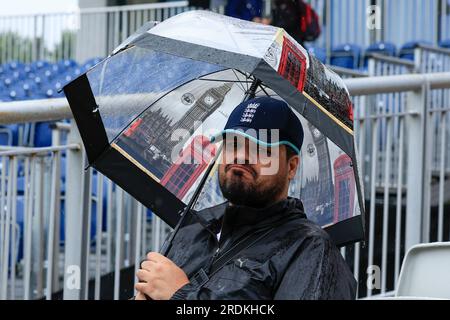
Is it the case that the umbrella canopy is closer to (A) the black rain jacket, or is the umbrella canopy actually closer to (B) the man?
(B) the man

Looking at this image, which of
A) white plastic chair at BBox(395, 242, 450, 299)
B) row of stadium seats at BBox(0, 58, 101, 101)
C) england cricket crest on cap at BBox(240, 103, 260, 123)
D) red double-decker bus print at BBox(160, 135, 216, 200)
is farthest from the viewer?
row of stadium seats at BBox(0, 58, 101, 101)

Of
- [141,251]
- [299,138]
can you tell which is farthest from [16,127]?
[299,138]

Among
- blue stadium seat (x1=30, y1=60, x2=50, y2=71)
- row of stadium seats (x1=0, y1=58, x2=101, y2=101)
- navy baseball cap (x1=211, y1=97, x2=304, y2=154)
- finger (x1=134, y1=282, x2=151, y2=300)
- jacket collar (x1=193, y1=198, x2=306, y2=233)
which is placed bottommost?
finger (x1=134, y1=282, x2=151, y2=300)

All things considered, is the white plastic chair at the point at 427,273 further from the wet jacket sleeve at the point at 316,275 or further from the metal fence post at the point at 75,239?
the metal fence post at the point at 75,239

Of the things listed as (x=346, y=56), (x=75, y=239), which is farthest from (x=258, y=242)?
(x=346, y=56)

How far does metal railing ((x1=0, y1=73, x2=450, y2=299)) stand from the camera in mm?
4418

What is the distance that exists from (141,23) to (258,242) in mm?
12759

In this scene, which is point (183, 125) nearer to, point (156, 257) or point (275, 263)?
point (156, 257)

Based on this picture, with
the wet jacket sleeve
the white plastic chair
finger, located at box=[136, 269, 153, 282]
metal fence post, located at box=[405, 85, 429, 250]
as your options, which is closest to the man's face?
the wet jacket sleeve

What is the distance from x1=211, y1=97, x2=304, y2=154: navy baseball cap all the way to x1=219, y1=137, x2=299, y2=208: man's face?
2 centimetres

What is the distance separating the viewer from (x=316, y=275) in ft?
8.97

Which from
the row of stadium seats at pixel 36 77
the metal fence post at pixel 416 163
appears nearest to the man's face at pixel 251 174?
the metal fence post at pixel 416 163

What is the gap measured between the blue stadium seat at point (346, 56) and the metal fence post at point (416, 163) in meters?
6.58

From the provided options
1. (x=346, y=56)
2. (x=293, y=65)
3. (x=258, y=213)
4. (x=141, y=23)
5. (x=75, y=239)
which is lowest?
(x=75, y=239)
